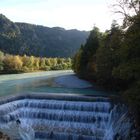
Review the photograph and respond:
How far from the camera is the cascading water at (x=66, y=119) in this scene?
938 inches

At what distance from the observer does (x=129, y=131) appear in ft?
74.7

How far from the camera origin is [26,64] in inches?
3622

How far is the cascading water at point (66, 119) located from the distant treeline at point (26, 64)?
58.6 meters

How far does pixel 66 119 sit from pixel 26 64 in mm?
68163

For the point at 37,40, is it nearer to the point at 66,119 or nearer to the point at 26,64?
the point at 26,64

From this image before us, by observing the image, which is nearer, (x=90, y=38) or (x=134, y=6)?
(x=134, y=6)

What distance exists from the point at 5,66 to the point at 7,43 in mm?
69038

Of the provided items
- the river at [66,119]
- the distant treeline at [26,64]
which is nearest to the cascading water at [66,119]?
the river at [66,119]

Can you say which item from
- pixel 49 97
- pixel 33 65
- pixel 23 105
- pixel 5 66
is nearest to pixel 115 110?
pixel 49 97

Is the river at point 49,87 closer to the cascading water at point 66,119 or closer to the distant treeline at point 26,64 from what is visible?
the cascading water at point 66,119

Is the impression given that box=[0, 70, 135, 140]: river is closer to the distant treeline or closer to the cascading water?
the cascading water

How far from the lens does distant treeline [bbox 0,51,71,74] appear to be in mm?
86000

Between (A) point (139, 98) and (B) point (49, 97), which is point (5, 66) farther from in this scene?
(A) point (139, 98)

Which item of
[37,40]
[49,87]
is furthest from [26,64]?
[37,40]
